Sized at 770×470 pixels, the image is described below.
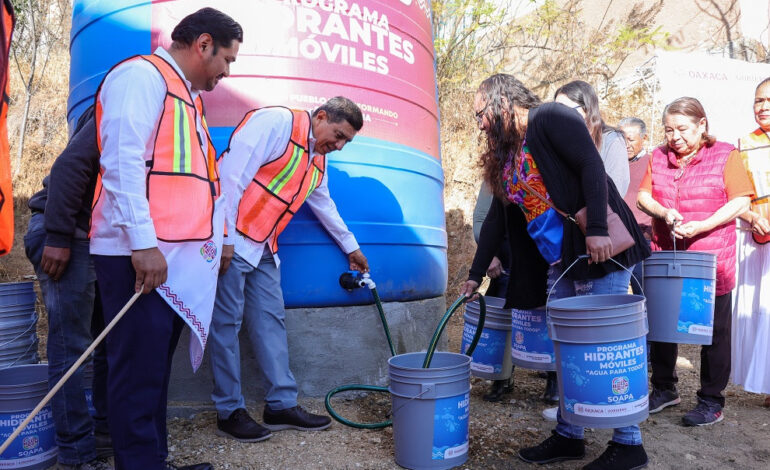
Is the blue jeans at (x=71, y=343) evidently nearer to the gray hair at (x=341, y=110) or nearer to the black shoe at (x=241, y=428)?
the black shoe at (x=241, y=428)

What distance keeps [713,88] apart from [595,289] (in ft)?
23.3

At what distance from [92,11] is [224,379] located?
225 cm

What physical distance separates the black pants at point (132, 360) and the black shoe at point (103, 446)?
793 mm

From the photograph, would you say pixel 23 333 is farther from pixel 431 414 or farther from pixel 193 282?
pixel 431 414

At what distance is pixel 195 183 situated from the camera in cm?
193

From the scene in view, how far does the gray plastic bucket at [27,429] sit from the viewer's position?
2.40 metres

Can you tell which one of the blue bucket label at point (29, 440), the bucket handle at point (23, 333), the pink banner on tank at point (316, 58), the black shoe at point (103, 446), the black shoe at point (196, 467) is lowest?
the black shoe at point (196, 467)

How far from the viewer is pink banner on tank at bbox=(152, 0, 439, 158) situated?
3.07 metres

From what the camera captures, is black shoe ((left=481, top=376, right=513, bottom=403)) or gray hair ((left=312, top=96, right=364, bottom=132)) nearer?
gray hair ((left=312, top=96, right=364, bottom=132))

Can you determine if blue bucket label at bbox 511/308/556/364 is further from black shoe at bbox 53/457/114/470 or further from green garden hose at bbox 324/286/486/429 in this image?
black shoe at bbox 53/457/114/470

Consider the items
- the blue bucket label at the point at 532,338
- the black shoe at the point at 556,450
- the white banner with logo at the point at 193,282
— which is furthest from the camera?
the blue bucket label at the point at 532,338

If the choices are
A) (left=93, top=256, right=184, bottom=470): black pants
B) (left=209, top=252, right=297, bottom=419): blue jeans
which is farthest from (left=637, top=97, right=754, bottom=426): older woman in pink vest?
(left=93, top=256, right=184, bottom=470): black pants

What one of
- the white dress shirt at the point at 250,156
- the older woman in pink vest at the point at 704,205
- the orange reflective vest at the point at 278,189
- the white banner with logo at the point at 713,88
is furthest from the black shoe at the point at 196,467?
the white banner with logo at the point at 713,88

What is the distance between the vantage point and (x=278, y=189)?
2.86m
